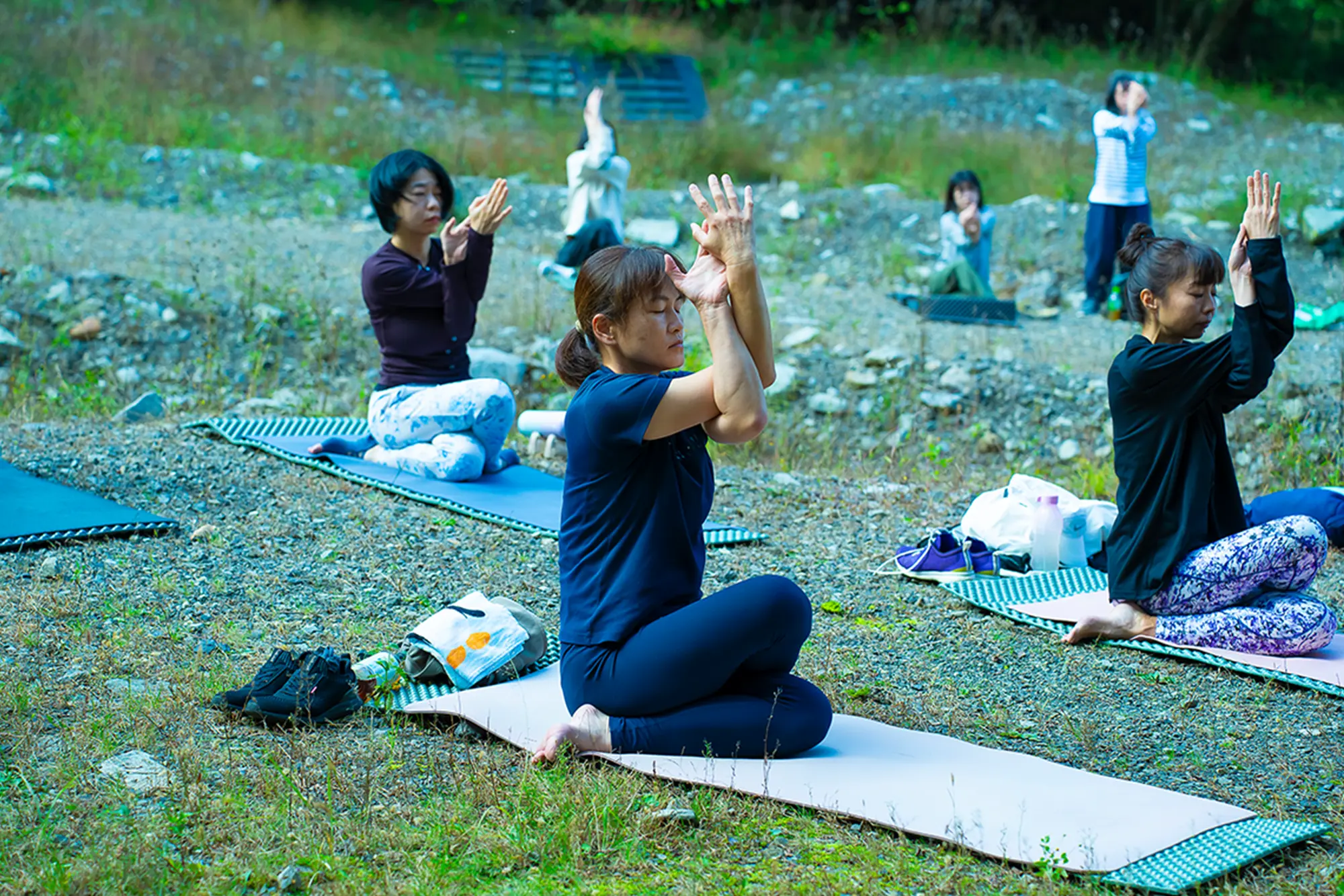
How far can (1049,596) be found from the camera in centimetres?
445

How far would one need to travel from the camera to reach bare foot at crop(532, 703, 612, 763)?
286cm

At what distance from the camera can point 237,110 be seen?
53.0ft

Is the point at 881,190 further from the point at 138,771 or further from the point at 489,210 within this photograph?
the point at 138,771

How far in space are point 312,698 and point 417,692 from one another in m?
0.34

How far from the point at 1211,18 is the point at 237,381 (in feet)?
70.5

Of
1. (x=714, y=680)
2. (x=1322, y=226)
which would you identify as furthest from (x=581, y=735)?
(x=1322, y=226)

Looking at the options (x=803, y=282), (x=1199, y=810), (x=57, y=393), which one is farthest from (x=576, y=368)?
(x=803, y=282)

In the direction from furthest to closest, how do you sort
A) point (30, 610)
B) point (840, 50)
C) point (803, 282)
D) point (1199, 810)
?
point (840, 50) → point (803, 282) → point (30, 610) → point (1199, 810)

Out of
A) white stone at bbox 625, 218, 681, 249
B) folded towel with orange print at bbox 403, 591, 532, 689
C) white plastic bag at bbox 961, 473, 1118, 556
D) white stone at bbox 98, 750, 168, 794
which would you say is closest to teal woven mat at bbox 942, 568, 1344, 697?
white plastic bag at bbox 961, 473, 1118, 556

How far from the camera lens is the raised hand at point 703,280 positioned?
2.76m

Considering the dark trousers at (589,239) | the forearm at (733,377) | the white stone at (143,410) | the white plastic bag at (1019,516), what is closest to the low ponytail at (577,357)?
the forearm at (733,377)

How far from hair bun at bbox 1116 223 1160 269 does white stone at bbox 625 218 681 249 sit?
8559 millimetres

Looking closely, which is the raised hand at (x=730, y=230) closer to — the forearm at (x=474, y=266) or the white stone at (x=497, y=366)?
the forearm at (x=474, y=266)

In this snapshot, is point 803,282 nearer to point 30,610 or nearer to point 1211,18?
point 30,610
